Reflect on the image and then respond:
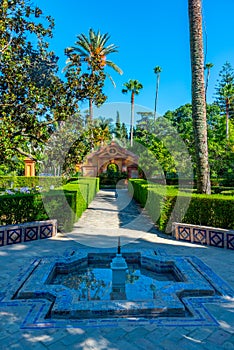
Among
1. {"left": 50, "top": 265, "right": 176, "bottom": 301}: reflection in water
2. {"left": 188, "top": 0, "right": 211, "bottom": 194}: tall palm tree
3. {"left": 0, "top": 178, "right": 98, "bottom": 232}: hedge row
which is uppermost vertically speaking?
{"left": 188, "top": 0, "right": 211, "bottom": 194}: tall palm tree

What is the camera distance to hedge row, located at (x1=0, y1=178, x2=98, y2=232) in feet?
25.9

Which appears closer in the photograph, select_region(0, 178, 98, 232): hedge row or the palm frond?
select_region(0, 178, 98, 232): hedge row

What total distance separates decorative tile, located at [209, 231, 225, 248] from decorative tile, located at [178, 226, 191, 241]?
0.70 metres

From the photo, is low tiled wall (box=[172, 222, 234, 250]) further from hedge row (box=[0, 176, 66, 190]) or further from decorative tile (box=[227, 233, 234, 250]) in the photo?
hedge row (box=[0, 176, 66, 190])

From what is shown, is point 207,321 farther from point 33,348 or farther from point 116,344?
point 33,348

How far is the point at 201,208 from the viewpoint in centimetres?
813

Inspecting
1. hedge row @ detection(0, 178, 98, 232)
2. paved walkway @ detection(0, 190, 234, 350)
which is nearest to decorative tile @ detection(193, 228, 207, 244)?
paved walkway @ detection(0, 190, 234, 350)

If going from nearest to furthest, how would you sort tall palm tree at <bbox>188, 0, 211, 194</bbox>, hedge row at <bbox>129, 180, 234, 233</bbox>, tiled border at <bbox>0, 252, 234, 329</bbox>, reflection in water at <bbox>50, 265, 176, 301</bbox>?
tiled border at <bbox>0, 252, 234, 329</bbox>, reflection in water at <bbox>50, 265, 176, 301</bbox>, hedge row at <bbox>129, 180, 234, 233</bbox>, tall palm tree at <bbox>188, 0, 211, 194</bbox>

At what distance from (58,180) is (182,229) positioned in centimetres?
1720

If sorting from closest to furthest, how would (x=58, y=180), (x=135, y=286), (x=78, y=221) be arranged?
1. (x=135, y=286)
2. (x=78, y=221)
3. (x=58, y=180)

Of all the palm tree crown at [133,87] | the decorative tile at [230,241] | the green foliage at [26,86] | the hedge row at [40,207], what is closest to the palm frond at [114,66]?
the palm tree crown at [133,87]

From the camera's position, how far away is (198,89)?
29.0ft

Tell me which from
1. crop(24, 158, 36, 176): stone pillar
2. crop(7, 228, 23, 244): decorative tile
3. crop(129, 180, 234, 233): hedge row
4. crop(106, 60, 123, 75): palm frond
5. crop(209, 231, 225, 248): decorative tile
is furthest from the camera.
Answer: crop(106, 60, 123, 75): palm frond

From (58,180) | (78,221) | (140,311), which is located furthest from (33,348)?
(58,180)
